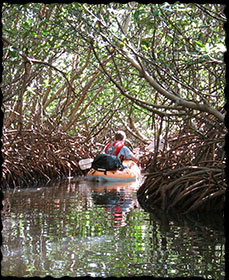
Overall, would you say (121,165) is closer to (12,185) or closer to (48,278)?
(12,185)

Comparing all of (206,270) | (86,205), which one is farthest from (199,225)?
(86,205)

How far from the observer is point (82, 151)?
13.6m

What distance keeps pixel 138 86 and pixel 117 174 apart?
213 cm

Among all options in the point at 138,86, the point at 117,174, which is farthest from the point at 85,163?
the point at 138,86

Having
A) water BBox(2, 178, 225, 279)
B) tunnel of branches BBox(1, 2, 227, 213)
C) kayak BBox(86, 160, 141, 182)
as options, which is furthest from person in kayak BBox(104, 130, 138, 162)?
water BBox(2, 178, 225, 279)

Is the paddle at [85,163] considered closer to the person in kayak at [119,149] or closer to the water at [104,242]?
the person in kayak at [119,149]

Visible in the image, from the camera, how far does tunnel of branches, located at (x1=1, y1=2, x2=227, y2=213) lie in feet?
19.1

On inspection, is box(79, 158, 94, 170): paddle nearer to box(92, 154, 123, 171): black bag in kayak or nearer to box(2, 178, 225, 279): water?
box(92, 154, 123, 171): black bag in kayak

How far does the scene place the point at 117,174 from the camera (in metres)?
11.4

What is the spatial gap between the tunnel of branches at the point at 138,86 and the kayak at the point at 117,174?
907 mm

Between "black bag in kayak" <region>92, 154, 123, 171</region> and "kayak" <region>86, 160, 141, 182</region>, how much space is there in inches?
4.7

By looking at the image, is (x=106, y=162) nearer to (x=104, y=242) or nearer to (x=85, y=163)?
(x=85, y=163)

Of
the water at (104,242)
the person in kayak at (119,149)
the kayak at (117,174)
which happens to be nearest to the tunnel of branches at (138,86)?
the person in kayak at (119,149)

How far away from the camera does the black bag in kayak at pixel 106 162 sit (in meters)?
11.0
